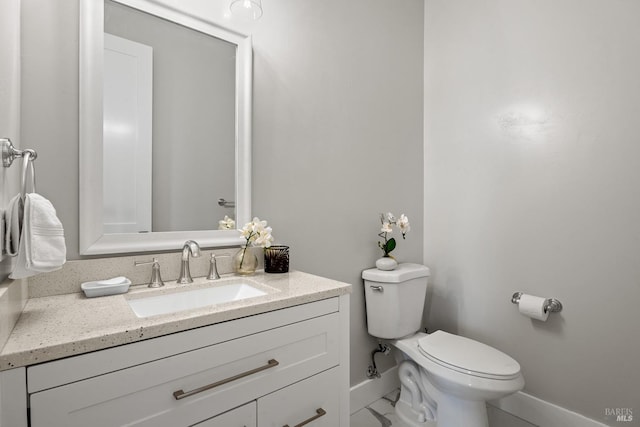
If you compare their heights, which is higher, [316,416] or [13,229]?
[13,229]

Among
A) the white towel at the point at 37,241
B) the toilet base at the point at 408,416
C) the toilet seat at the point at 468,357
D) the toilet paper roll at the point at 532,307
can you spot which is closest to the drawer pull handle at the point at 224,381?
the white towel at the point at 37,241

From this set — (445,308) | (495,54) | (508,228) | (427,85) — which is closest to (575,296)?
(508,228)

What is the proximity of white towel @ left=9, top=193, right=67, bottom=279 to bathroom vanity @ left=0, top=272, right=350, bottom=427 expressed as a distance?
136mm

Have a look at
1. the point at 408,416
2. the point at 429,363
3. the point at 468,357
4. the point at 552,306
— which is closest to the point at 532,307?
the point at 552,306

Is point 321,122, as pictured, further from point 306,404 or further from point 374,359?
point 374,359

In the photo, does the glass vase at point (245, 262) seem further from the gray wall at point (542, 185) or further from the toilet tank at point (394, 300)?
the gray wall at point (542, 185)

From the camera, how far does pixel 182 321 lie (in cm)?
79

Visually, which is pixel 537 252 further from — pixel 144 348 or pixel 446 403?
pixel 144 348

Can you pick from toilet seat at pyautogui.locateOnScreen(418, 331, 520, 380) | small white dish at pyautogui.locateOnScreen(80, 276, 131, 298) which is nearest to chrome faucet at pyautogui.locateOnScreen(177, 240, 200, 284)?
small white dish at pyautogui.locateOnScreen(80, 276, 131, 298)

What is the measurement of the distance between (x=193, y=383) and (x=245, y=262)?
588mm

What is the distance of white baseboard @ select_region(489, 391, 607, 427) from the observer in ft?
5.18

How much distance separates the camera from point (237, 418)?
0.88 meters

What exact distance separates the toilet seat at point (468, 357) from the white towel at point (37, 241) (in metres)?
1.47

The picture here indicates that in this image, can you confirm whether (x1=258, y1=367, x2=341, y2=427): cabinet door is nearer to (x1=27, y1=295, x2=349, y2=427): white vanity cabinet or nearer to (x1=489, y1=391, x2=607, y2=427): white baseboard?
(x1=27, y1=295, x2=349, y2=427): white vanity cabinet
